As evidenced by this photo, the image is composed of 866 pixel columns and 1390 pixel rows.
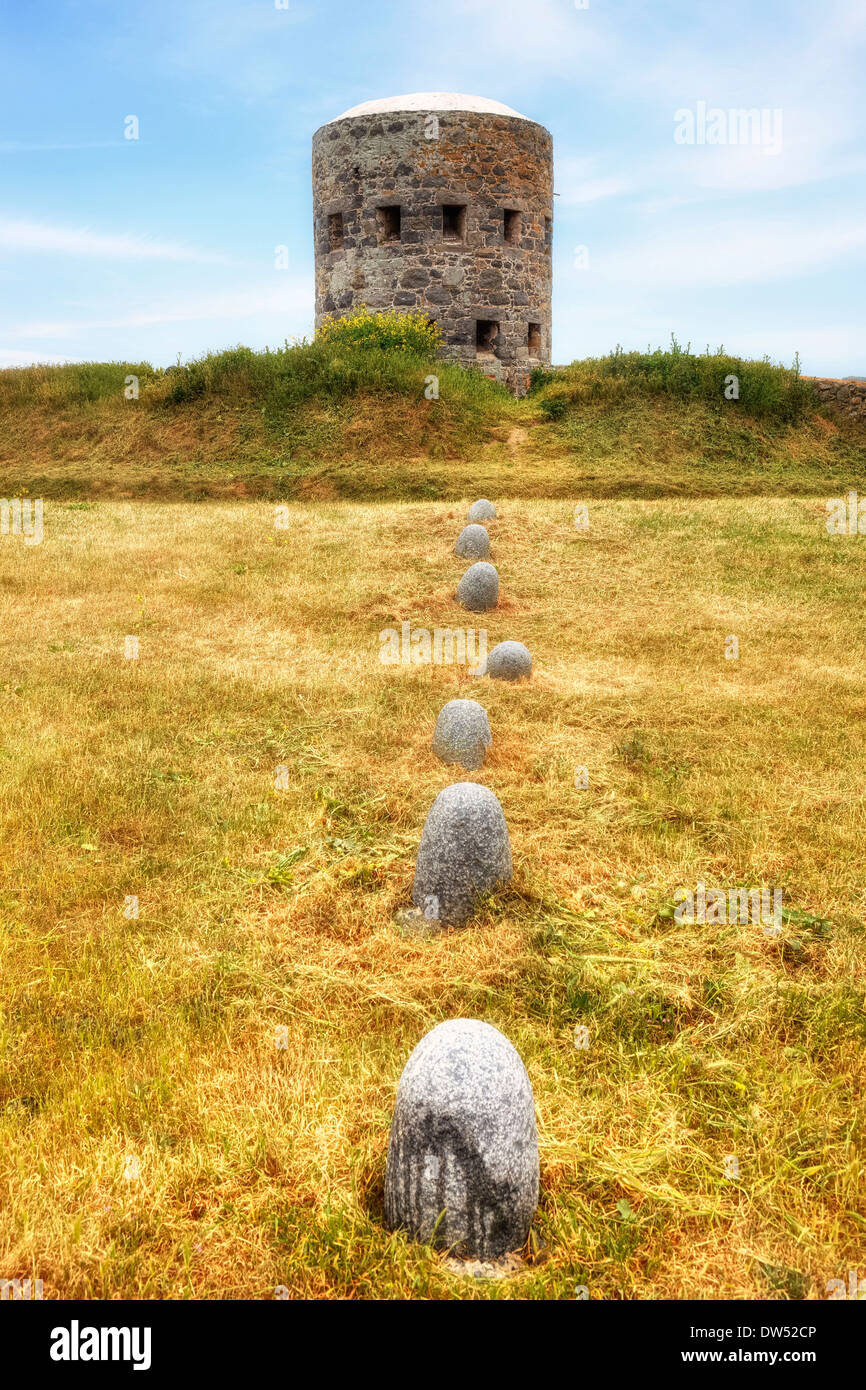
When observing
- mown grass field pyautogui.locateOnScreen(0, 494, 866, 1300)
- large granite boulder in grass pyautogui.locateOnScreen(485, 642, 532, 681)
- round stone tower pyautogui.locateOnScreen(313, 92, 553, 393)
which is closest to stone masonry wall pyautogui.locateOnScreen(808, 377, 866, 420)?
round stone tower pyautogui.locateOnScreen(313, 92, 553, 393)

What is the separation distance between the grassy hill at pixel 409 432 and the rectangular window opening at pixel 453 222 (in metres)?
4.09

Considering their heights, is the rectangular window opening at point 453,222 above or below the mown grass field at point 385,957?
above

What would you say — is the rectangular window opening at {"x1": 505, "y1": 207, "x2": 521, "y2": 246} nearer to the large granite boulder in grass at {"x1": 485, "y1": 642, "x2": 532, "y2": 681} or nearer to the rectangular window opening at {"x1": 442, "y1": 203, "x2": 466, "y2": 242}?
the rectangular window opening at {"x1": 442, "y1": 203, "x2": 466, "y2": 242}

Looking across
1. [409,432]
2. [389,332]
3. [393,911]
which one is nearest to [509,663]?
[393,911]

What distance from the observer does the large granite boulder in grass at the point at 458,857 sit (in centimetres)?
544

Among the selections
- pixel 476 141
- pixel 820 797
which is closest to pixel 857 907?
pixel 820 797

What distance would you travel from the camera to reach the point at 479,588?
12.8 metres

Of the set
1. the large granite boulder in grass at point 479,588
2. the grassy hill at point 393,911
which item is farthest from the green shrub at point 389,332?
the large granite boulder in grass at point 479,588

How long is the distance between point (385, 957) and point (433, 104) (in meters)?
27.3

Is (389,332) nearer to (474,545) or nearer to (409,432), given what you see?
(409,432)

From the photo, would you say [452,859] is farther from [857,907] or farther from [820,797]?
[820,797]

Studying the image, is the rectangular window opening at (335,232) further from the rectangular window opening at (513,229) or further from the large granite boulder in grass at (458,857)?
the large granite boulder in grass at (458,857)

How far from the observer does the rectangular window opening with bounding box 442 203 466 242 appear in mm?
25953
